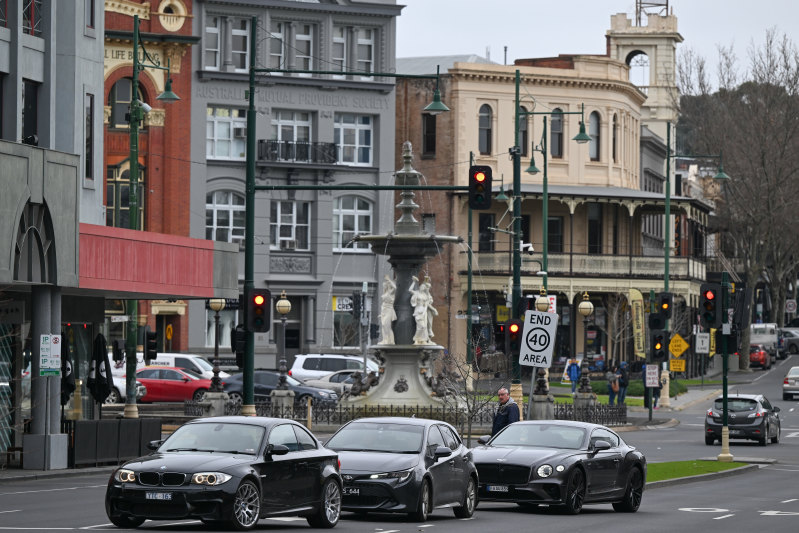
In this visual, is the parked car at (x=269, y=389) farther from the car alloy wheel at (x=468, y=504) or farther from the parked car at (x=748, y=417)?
the car alloy wheel at (x=468, y=504)

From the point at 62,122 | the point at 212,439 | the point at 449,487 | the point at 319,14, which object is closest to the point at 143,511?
the point at 212,439

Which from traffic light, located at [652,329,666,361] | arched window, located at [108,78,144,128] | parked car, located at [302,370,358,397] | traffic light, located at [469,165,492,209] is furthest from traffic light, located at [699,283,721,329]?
arched window, located at [108,78,144,128]

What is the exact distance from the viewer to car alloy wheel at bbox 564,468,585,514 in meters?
23.8

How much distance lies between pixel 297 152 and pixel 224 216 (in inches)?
171

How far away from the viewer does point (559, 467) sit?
77.6ft

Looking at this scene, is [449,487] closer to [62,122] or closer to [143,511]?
[143,511]

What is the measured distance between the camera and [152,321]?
2717 inches

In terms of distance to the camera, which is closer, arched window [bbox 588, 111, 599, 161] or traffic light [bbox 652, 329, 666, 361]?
traffic light [bbox 652, 329, 666, 361]

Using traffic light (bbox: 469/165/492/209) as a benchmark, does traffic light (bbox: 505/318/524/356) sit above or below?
below

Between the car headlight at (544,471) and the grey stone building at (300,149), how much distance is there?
47.4m

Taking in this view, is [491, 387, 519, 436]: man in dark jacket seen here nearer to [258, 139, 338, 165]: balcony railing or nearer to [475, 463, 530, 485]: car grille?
[475, 463, 530, 485]: car grille

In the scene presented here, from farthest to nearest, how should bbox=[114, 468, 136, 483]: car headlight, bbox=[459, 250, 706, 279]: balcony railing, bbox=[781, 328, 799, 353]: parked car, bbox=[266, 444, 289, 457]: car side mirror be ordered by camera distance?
bbox=[781, 328, 799, 353]: parked car
bbox=[459, 250, 706, 279]: balcony railing
bbox=[266, 444, 289, 457]: car side mirror
bbox=[114, 468, 136, 483]: car headlight

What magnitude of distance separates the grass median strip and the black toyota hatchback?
12270mm

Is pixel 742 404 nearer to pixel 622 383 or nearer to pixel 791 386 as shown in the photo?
pixel 622 383
